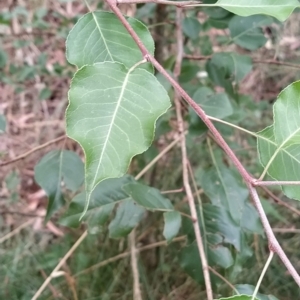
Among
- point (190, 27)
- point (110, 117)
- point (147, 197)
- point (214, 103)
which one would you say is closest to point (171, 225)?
point (147, 197)

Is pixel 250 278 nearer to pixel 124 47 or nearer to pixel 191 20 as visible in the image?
pixel 191 20

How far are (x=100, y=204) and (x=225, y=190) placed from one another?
226mm

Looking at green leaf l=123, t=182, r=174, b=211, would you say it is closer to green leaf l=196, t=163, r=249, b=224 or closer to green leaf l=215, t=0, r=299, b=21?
green leaf l=196, t=163, r=249, b=224

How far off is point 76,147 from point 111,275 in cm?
61

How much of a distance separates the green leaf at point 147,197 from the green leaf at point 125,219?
0.18 ft

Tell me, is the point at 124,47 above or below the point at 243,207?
above

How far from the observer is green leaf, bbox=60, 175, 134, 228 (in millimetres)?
822

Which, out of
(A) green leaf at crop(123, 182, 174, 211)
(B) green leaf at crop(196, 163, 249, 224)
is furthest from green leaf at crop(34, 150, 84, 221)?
(B) green leaf at crop(196, 163, 249, 224)

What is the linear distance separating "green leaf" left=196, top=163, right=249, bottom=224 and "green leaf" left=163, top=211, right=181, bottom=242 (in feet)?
0.38

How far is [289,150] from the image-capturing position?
55cm

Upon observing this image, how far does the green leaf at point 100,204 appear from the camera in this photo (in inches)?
32.4

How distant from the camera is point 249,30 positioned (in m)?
0.97

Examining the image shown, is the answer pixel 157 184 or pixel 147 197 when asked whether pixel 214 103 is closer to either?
pixel 147 197

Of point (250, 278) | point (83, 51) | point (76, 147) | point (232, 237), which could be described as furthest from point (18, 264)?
point (83, 51)
